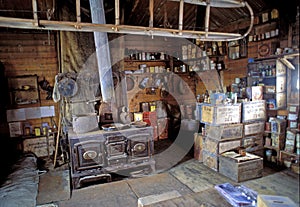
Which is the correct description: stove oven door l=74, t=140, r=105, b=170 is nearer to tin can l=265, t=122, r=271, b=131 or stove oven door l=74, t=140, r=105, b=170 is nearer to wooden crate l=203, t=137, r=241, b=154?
wooden crate l=203, t=137, r=241, b=154

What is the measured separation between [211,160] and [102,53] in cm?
281

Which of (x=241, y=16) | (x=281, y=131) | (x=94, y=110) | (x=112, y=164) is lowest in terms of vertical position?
(x=112, y=164)

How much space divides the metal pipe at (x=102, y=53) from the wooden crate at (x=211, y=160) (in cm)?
214

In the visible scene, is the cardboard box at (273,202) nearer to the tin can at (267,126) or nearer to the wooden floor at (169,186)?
the wooden floor at (169,186)

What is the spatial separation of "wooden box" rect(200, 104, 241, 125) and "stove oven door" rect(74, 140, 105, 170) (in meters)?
1.97

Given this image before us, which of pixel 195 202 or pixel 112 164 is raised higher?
pixel 195 202

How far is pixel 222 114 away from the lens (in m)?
3.98

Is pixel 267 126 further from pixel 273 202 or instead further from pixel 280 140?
pixel 273 202

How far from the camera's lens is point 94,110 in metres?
4.40

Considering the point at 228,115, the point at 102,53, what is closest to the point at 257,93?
the point at 228,115

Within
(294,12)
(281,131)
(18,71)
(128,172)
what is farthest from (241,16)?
(18,71)

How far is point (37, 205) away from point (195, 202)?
2544 millimetres

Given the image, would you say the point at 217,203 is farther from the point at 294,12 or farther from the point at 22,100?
the point at 22,100

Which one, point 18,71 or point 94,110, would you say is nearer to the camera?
point 94,110
